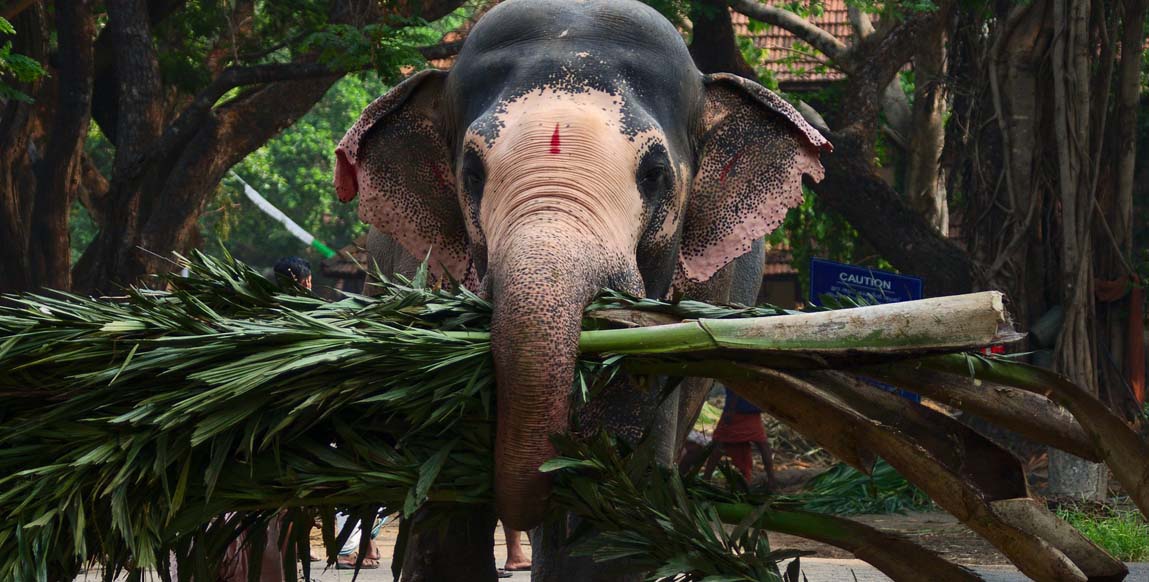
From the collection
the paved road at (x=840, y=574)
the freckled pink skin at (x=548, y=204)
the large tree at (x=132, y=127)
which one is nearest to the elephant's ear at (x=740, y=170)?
the freckled pink skin at (x=548, y=204)

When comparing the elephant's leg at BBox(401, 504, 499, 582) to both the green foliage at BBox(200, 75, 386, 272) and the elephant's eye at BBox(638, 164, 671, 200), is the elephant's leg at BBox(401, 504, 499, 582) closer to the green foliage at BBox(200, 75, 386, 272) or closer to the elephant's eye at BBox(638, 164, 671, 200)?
the elephant's eye at BBox(638, 164, 671, 200)

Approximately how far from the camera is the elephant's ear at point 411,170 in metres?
4.48

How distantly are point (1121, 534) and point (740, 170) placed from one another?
4.10 metres

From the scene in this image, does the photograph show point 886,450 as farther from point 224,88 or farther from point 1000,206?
point 224,88

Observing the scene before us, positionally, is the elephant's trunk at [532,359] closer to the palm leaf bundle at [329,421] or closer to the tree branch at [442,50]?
the palm leaf bundle at [329,421]

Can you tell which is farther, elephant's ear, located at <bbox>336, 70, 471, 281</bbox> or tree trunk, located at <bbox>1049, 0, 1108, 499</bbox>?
tree trunk, located at <bbox>1049, 0, 1108, 499</bbox>

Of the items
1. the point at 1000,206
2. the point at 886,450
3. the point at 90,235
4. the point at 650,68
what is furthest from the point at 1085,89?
the point at 90,235

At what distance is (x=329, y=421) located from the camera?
3.28 metres

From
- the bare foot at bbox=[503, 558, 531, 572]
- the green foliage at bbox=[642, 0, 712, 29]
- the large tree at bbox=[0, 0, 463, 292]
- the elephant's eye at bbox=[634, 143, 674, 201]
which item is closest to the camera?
the elephant's eye at bbox=[634, 143, 674, 201]

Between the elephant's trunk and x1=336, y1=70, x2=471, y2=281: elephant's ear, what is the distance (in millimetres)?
1291

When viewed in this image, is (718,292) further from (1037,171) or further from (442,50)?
(442,50)

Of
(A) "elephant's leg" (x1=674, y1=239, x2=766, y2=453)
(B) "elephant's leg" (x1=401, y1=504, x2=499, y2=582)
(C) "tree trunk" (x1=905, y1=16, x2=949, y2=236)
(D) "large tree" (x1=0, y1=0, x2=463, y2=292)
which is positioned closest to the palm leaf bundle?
(B) "elephant's leg" (x1=401, y1=504, x2=499, y2=582)

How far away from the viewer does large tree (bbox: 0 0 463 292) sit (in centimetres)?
1160

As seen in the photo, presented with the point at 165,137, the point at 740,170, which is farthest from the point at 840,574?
the point at 165,137
